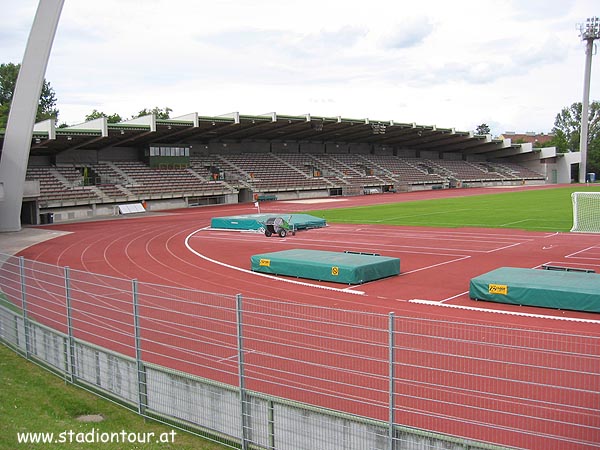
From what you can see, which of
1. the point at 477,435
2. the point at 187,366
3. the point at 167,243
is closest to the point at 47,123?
the point at 167,243

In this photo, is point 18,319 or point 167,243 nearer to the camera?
point 18,319

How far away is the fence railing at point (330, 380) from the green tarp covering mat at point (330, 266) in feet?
20.4

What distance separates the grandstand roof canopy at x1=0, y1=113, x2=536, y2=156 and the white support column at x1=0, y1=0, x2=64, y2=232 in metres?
10.2

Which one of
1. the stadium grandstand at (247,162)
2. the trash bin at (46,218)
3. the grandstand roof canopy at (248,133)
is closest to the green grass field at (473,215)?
the grandstand roof canopy at (248,133)

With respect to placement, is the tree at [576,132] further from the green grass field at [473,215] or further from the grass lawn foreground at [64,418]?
the grass lawn foreground at [64,418]

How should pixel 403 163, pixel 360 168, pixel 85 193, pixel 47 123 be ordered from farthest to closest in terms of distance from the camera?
1. pixel 403 163
2. pixel 360 168
3. pixel 85 193
4. pixel 47 123

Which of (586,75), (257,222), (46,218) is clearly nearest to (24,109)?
(46,218)

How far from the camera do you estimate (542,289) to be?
15.2 m

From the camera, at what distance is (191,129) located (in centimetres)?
6166

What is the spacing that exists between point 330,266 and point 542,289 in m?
6.91

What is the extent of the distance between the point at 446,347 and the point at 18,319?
8.64 m

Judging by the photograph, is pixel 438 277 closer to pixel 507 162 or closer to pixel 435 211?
pixel 435 211

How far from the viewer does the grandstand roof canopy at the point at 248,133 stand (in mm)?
52188

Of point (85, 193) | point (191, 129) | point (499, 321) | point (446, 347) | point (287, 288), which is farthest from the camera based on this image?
point (191, 129)
